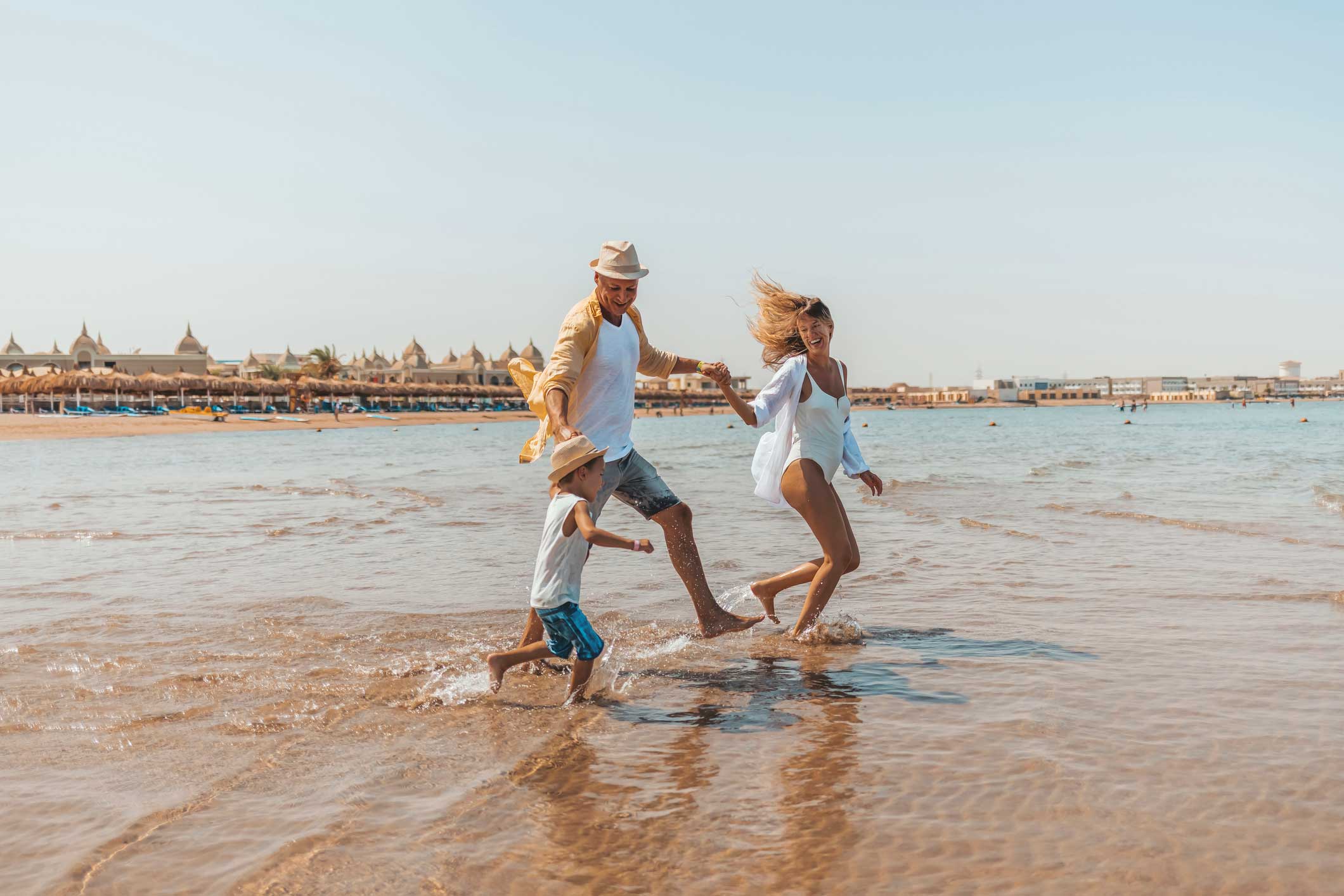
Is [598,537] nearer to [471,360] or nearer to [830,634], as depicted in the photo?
[830,634]

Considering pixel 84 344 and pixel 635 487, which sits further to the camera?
pixel 84 344

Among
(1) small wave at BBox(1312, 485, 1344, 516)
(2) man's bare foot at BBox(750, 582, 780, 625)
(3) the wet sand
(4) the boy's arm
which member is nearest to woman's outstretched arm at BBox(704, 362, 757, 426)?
(4) the boy's arm

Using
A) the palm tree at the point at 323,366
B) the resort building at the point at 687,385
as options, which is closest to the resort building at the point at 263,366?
the palm tree at the point at 323,366

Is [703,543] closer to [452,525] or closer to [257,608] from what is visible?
[452,525]

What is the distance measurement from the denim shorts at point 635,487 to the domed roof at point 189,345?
336ft

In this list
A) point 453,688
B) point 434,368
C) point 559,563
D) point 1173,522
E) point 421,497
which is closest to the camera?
point 559,563

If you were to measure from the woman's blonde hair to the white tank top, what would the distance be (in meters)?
1.79

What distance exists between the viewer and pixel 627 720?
13.1ft

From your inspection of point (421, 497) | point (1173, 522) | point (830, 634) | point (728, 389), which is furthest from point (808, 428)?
point (421, 497)

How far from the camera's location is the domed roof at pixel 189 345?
97000 mm

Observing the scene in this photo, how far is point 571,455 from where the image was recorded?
157 inches

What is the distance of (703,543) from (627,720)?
231 inches

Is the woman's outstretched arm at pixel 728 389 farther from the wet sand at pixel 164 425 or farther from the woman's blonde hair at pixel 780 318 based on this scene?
the wet sand at pixel 164 425

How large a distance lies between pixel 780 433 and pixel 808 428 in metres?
0.16
